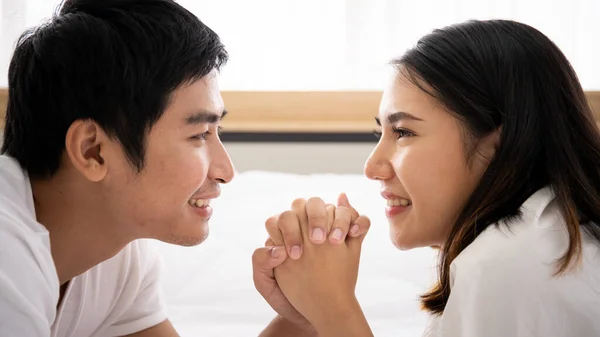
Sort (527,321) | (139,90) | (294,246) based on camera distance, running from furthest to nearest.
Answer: (294,246) → (139,90) → (527,321)

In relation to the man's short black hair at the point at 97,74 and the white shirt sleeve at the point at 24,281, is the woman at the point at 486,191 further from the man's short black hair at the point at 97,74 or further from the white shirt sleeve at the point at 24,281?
the white shirt sleeve at the point at 24,281

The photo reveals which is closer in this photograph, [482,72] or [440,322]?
[440,322]

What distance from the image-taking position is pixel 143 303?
158cm

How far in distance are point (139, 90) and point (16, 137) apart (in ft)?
0.80

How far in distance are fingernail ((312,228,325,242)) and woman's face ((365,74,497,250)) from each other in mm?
135

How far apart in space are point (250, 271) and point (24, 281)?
871mm

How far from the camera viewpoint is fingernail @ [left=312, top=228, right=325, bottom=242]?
1438 mm

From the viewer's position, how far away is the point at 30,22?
268cm

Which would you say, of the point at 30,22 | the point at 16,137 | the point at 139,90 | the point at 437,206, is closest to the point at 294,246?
the point at 437,206

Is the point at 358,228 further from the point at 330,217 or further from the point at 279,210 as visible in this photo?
the point at 279,210

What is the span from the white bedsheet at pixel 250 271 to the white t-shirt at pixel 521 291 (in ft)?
1.70

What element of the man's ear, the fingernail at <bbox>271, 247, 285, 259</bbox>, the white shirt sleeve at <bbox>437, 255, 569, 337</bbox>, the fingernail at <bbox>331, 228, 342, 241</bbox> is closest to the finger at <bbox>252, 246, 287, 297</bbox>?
the fingernail at <bbox>271, 247, 285, 259</bbox>

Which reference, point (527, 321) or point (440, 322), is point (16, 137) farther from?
point (527, 321)

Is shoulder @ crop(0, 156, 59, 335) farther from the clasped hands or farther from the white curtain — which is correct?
the white curtain
